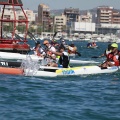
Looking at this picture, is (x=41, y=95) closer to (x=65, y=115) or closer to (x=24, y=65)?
(x=65, y=115)

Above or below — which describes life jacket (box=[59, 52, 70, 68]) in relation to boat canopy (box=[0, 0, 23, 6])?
below

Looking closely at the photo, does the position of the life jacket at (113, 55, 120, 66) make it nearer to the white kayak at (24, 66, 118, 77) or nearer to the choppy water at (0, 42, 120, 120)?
the white kayak at (24, 66, 118, 77)

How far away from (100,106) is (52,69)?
7.28 meters

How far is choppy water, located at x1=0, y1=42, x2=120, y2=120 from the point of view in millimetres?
13438

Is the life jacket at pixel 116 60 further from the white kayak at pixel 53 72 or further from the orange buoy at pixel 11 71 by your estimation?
the orange buoy at pixel 11 71

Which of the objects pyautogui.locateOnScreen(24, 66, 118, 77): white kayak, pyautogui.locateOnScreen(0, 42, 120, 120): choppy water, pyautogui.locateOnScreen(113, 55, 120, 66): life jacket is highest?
pyautogui.locateOnScreen(113, 55, 120, 66): life jacket

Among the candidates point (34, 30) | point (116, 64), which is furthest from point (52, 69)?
point (34, 30)

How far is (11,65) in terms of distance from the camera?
21953 mm

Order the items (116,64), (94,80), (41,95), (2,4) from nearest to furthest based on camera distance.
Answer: (41,95)
(94,80)
(116,64)
(2,4)

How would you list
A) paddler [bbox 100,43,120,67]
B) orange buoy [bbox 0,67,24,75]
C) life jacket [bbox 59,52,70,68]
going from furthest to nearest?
paddler [bbox 100,43,120,67]
life jacket [bbox 59,52,70,68]
orange buoy [bbox 0,67,24,75]

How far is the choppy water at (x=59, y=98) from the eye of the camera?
13.4 metres

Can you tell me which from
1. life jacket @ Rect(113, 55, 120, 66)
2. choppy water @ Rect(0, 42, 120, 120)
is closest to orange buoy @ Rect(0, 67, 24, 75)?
choppy water @ Rect(0, 42, 120, 120)

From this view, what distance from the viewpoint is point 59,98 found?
15.8 metres

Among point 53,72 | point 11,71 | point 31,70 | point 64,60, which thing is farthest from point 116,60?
point 11,71
